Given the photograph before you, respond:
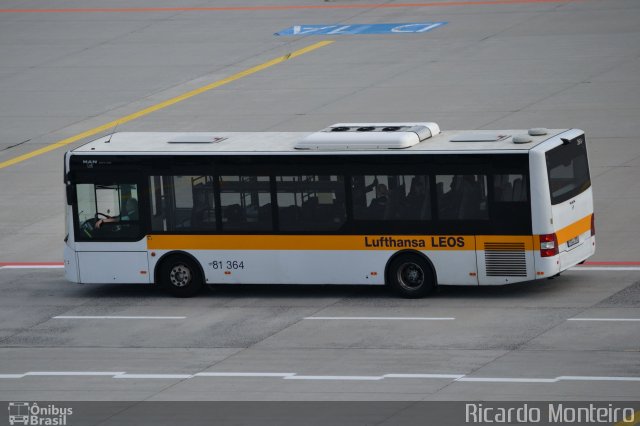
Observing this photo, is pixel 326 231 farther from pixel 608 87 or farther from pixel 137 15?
pixel 137 15

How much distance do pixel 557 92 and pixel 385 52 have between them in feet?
26.6

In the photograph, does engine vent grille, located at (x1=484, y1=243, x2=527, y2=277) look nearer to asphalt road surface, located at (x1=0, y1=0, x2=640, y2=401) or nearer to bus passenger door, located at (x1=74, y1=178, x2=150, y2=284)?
asphalt road surface, located at (x1=0, y1=0, x2=640, y2=401)

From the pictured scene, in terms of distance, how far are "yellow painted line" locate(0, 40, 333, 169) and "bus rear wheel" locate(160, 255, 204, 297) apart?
44.1ft

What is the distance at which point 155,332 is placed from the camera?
2231 cm

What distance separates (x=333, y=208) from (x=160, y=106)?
1912 cm

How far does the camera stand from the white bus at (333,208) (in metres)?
22.8

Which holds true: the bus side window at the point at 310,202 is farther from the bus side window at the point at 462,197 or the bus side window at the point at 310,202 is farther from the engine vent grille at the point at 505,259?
the engine vent grille at the point at 505,259

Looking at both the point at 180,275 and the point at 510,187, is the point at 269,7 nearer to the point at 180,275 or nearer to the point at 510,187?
the point at 180,275

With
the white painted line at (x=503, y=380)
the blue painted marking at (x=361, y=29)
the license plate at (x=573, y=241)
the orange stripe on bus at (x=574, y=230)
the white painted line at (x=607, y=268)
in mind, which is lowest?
the white painted line at (x=503, y=380)

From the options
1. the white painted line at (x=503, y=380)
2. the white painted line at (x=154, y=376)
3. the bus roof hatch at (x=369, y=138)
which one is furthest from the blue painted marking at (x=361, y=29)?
the white painted line at (x=503, y=380)

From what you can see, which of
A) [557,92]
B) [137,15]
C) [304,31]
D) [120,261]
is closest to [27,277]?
[120,261]

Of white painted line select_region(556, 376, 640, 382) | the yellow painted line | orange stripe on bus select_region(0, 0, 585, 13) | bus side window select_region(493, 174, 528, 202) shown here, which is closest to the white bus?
bus side window select_region(493, 174, 528, 202)

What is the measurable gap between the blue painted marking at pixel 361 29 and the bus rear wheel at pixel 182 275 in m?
26.1

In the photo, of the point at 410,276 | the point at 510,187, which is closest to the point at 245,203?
the point at 410,276
